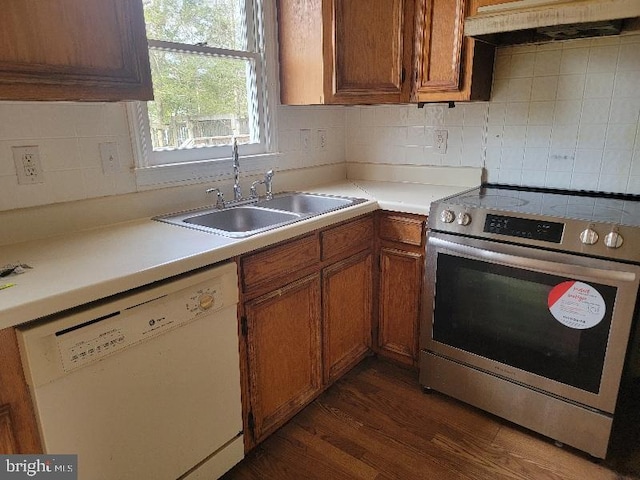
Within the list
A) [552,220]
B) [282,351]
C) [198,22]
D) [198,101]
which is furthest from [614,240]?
[198,22]

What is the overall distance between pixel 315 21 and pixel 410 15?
0.45 meters

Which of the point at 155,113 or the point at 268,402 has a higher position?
the point at 155,113

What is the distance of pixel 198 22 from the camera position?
1.95m

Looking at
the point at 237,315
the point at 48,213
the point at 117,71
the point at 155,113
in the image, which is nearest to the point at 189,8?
the point at 155,113

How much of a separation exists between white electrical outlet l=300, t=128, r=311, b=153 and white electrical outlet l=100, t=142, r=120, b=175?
109 cm

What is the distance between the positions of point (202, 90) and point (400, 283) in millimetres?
1318

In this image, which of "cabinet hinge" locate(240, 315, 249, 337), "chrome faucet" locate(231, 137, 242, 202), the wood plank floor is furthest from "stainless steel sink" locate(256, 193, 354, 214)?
the wood plank floor

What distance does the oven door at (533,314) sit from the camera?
1.55 meters

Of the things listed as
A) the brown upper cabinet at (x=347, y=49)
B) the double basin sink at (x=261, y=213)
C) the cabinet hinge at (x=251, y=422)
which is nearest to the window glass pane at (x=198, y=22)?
the brown upper cabinet at (x=347, y=49)

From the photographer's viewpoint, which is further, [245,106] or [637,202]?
[245,106]

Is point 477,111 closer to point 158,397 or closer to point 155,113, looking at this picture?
point 155,113

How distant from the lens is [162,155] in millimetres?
1861

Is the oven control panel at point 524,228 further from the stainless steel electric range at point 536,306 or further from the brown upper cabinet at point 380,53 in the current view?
the brown upper cabinet at point 380,53

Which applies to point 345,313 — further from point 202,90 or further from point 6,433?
point 6,433
